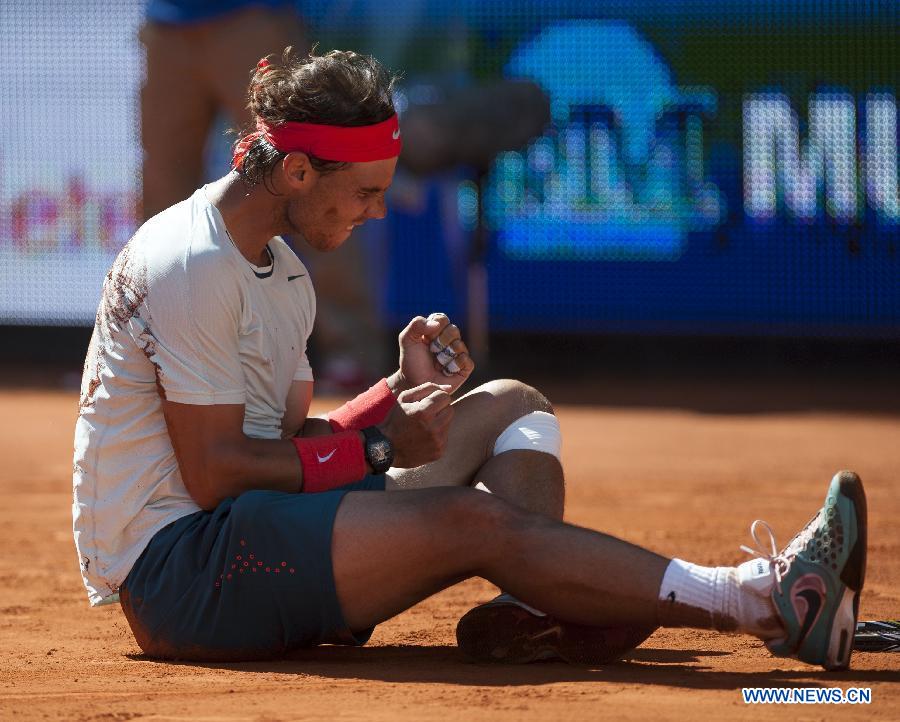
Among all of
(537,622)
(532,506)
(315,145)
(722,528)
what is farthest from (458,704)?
(722,528)

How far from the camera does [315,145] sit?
124 inches

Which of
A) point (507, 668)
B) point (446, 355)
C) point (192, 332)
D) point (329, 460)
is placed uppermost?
point (192, 332)

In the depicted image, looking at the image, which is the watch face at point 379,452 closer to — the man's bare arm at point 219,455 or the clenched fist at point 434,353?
the man's bare arm at point 219,455

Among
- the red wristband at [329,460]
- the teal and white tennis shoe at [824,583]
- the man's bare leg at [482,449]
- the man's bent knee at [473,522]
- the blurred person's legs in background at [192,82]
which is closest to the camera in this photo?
the teal and white tennis shoe at [824,583]

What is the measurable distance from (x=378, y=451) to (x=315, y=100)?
2.62ft

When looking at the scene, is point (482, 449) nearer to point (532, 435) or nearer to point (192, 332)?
point (532, 435)

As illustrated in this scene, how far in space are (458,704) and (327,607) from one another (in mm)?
426

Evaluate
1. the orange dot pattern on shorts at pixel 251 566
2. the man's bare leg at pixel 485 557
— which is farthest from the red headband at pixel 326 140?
the orange dot pattern on shorts at pixel 251 566

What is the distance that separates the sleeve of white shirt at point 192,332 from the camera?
2.98m

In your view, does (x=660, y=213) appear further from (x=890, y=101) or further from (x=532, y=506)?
(x=532, y=506)

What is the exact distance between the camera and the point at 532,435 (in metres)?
3.35

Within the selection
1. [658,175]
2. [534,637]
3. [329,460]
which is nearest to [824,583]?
[534,637]

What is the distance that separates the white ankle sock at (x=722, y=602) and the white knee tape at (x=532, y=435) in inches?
22.0

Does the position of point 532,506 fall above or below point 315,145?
below
